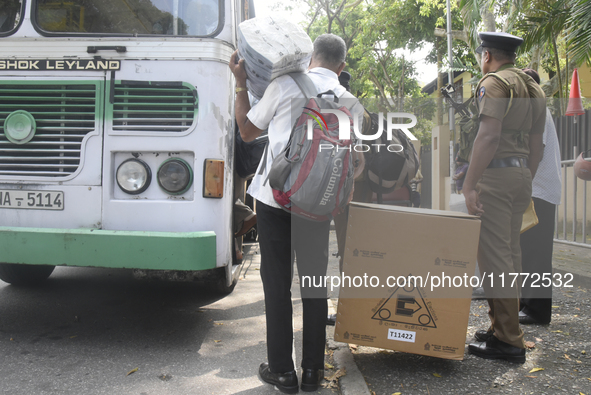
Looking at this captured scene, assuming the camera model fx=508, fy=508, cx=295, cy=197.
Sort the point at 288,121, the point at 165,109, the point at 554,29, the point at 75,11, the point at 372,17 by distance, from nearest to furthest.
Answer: the point at 288,121, the point at 165,109, the point at 75,11, the point at 554,29, the point at 372,17

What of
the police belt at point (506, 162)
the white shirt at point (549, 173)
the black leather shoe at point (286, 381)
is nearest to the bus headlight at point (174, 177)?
the black leather shoe at point (286, 381)

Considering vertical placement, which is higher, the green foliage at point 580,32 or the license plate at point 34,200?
the green foliage at point 580,32

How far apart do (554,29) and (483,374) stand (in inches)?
346

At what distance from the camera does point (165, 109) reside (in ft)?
10.8

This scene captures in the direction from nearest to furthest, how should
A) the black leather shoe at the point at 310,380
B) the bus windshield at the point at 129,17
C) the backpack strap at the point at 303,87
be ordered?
the backpack strap at the point at 303,87 < the black leather shoe at the point at 310,380 < the bus windshield at the point at 129,17

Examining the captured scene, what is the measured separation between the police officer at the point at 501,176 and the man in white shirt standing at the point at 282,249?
0.91m

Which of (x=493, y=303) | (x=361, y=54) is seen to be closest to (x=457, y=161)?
(x=493, y=303)

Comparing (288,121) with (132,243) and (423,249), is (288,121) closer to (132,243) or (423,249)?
(423,249)

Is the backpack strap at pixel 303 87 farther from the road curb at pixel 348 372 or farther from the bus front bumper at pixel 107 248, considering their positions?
the road curb at pixel 348 372

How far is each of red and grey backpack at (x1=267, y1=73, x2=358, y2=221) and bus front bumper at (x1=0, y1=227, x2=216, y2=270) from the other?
0.79m

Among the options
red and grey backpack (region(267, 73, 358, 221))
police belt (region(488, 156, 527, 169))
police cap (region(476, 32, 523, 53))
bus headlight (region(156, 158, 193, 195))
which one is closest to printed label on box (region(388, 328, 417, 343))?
red and grey backpack (region(267, 73, 358, 221))

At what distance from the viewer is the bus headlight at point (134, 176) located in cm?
326

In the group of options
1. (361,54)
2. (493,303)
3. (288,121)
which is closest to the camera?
(288,121)

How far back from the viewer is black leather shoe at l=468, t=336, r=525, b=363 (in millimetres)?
3029
